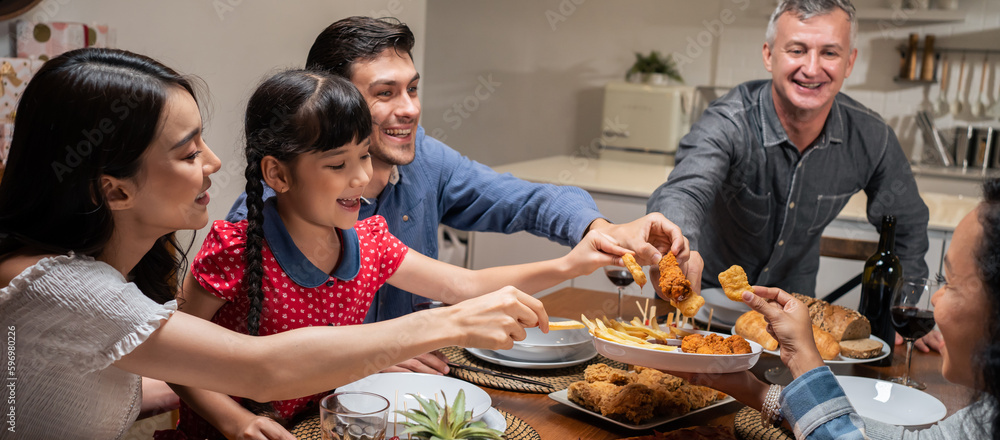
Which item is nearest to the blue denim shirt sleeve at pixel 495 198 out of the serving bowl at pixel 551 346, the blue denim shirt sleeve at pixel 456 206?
the blue denim shirt sleeve at pixel 456 206

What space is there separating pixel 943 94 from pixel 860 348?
479 cm

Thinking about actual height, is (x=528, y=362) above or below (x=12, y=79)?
below

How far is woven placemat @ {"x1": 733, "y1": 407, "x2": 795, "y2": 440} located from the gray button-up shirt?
1.29 m

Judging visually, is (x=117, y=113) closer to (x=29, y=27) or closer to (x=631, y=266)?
(x=631, y=266)

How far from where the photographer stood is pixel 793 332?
1365mm

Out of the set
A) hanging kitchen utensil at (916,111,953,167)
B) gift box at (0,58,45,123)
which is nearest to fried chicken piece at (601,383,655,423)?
gift box at (0,58,45,123)

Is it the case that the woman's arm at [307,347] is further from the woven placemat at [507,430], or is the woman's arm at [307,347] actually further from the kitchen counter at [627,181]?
the kitchen counter at [627,181]

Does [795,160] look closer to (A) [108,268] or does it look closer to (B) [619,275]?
(B) [619,275]

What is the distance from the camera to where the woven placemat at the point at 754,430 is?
1.34 meters

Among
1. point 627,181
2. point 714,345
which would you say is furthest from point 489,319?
point 627,181

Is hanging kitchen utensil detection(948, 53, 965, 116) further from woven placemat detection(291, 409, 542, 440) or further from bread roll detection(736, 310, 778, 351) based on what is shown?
woven placemat detection(291, 409, 542, 440)

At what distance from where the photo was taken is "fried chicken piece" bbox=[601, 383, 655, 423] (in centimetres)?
136

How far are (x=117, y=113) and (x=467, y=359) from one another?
0.86 meters

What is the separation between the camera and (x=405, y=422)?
1217 mm
